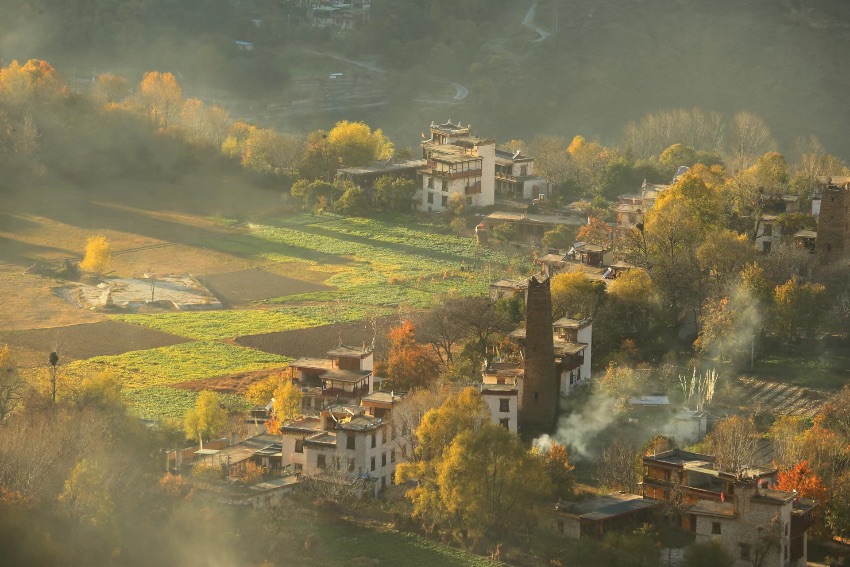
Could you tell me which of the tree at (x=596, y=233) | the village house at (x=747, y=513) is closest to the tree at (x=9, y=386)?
the village house at (x=747, y=513)

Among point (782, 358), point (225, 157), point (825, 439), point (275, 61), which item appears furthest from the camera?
point (275, 61)

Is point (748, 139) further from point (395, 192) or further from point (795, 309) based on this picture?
point (795, 309)

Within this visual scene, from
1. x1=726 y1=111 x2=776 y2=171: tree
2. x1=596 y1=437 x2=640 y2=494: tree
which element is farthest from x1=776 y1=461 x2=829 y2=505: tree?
x1=726 y1=111 x2=776 y2=171: tree

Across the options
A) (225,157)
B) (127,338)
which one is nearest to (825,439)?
(127,338)

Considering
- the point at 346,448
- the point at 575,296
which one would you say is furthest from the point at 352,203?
the point at 346,448

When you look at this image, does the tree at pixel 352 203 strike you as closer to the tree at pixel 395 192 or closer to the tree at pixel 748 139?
the tree at pixel 395 192

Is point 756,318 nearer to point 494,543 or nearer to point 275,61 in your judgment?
point 494,543
